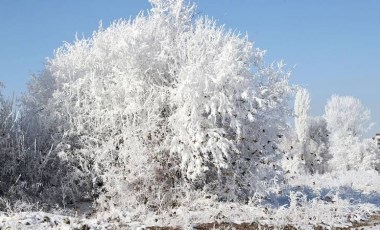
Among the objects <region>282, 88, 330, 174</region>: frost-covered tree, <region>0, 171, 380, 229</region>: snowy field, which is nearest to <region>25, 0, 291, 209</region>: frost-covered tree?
<region>0, 171, 380, 229</region>: snowy field

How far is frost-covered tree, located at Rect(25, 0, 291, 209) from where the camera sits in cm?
1712

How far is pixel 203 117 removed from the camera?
17078 millimetres

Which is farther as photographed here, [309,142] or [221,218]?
[309,142]

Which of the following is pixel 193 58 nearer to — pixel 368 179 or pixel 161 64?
pixel 161 64

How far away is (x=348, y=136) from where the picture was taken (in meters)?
60.8

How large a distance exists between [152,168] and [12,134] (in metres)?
7.13

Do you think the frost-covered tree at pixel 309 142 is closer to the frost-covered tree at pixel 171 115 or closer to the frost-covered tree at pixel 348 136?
the frost-covered tree at pixel 348 136

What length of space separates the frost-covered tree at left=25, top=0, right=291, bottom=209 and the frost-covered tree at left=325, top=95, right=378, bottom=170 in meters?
41.7

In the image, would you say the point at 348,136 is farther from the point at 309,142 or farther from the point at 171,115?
the point at 171,115

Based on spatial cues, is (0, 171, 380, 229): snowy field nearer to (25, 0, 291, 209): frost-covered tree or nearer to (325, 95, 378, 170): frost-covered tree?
(25, 0, 291, 209): frost-covered tree

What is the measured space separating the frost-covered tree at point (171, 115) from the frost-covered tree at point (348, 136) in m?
41.7

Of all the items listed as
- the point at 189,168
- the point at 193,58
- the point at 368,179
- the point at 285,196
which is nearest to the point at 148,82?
the point at 193,58

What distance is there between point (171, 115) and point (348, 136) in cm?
4671

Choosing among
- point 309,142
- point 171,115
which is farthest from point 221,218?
point 309,142
